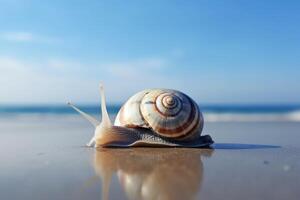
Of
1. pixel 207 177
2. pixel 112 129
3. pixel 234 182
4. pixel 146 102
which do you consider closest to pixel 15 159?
pixel 112 129

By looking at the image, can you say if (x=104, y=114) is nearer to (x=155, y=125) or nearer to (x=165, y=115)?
(x=155, y=125)

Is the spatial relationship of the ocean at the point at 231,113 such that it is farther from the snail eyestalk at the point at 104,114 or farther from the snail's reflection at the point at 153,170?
the snail's reflection at the point at 153,170

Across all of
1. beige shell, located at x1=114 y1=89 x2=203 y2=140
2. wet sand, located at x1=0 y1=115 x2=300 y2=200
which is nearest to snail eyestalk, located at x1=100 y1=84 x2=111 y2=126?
beige shell, located at x1=114 y1=89 x2=203 y2=140

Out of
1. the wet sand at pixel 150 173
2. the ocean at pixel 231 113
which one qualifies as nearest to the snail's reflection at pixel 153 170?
the wet sand at pixel 150 173

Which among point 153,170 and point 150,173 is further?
point 153,170

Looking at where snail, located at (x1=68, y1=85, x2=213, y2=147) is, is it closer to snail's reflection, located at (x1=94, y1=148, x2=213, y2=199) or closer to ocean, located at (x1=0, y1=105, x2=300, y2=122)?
snail's reflection, located at (x1=94, y1=148, x2=213, y2=199)

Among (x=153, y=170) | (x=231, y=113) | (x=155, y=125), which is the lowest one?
(x=231, y=113)

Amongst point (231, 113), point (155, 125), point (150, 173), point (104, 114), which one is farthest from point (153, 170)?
point (231, 113)
